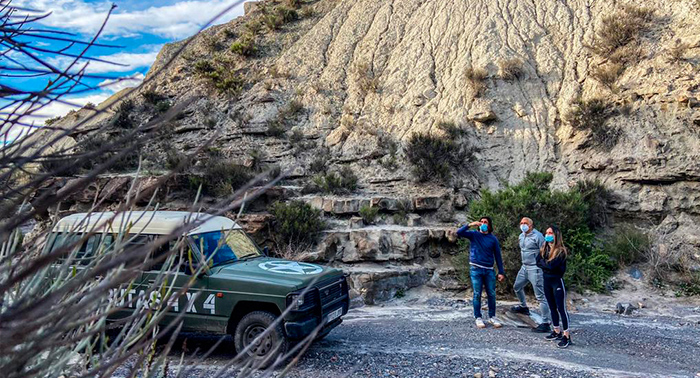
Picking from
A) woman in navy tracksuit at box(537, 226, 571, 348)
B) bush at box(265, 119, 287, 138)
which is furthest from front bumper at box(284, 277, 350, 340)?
bush at box(265, 119, 287, 138)

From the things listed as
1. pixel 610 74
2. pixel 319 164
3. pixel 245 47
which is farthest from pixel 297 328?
pixel 245 47

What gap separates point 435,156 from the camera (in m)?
17.3

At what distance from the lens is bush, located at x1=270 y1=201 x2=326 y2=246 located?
1344 centimetres

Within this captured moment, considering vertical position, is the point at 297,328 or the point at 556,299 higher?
the point at 297,328

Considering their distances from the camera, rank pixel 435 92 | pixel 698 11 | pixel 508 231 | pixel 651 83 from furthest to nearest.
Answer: pixel 435 92
pixel 698 11
pixel 651 83
pixel 508 231

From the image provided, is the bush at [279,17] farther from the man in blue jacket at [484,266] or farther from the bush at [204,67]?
the man in blue jacket at [484,266]

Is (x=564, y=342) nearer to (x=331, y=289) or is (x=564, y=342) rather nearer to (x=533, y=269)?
(x=533, y=269)

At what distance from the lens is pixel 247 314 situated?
21.5ft

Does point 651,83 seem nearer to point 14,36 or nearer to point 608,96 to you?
point 608,96

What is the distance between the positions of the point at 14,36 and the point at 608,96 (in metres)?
18.4

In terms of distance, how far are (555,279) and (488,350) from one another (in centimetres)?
147

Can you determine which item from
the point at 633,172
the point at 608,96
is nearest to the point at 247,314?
the point at 633,172

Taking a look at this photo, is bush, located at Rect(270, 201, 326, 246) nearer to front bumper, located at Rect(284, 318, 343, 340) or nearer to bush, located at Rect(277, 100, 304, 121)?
front bumper, located at Rect(284, 318, 343, 340)

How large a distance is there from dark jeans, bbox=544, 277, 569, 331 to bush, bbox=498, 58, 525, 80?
45.7ft
